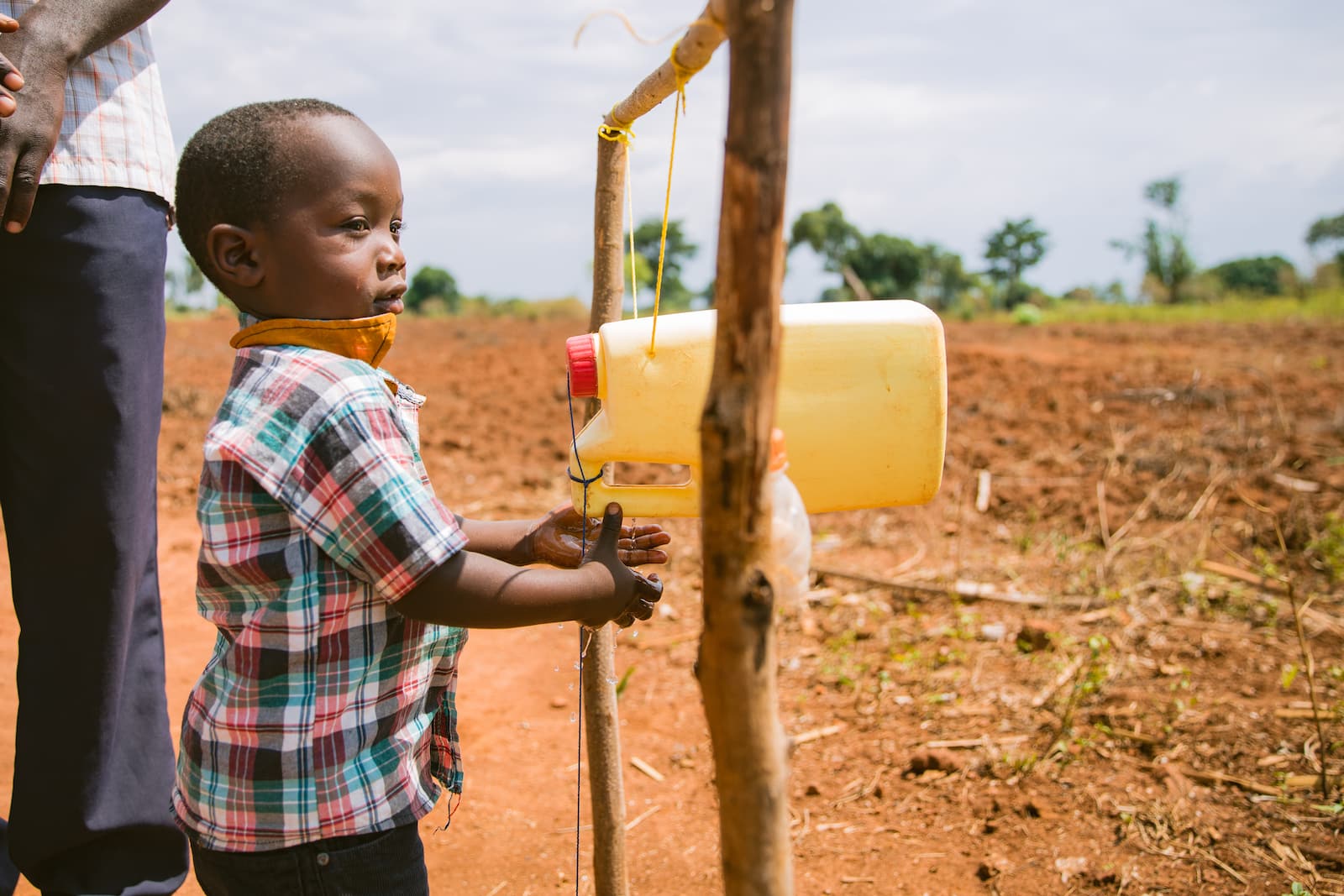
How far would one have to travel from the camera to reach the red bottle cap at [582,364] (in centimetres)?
129

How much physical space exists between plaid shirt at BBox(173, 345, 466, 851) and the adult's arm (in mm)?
585

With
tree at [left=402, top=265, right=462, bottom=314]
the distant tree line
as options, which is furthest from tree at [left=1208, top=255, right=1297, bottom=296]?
tree at [left=402, top=265, right=462, bottom=314]

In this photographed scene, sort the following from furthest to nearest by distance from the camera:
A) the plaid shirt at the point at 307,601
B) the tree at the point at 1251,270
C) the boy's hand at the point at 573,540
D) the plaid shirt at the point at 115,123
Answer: the tree at the point at 1251,270 → the plaid shirt at the point at 115,123 → the boy's hand at the point at 573,540 → the plaid shirt at the point at 307,601

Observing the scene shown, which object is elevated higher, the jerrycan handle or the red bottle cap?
the red bottle cap

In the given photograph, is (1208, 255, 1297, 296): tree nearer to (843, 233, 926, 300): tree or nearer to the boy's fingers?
(843, 233, 926, 300): tree

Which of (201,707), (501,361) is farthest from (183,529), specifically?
(501,361)

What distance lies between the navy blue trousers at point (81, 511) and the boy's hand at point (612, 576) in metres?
0.93

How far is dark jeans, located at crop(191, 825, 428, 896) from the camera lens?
1237 millimetres

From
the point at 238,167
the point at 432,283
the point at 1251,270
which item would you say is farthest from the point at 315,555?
the point at 1251,270

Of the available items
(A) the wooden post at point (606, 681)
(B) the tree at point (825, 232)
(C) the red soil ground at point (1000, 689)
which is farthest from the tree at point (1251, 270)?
(A) the wooden post at point (606, 681)

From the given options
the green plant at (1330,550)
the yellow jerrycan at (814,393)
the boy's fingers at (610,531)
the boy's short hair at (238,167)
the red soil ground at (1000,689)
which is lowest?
the red soil ground at (1000,689)

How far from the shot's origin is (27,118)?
1482 mm

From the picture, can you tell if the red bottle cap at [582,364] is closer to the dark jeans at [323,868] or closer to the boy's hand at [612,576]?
the boy's hand at [612,576]

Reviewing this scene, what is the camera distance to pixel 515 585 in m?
1.19
